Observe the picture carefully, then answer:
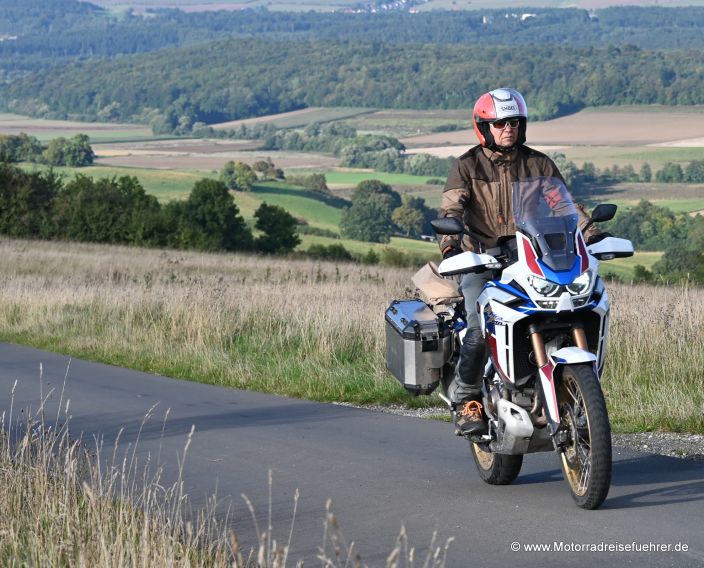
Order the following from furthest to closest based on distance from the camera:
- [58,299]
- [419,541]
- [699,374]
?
[58,299], [699,374], [419,541]

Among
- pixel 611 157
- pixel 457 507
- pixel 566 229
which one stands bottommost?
pixel 611 157

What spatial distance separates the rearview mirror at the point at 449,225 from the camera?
6609 mm

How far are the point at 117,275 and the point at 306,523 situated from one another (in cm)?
2413

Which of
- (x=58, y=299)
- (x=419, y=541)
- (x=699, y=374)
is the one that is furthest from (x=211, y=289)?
(x=419, y=541)

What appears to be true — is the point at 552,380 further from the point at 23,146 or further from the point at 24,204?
the point at 23,146

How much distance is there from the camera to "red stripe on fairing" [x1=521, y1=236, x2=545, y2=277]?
6.45 m

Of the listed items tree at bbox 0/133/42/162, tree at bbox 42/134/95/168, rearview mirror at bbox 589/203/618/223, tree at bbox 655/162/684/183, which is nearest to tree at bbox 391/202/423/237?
tree at bbox 655/162/684/183

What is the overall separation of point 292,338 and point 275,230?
193 feet

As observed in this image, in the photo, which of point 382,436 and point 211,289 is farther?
point 211,289

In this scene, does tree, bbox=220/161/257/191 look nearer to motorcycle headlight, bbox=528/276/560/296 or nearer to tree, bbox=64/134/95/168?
tree, bbox=64/134/95/168

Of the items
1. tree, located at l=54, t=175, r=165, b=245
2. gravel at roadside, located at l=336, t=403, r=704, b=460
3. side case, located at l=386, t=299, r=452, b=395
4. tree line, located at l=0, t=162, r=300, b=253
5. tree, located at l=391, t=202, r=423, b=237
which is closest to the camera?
side case, located at l=386, t=299, r=452, b=395

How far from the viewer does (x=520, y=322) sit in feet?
21.5

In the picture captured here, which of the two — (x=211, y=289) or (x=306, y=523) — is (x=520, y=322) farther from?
(x=211, y=289)

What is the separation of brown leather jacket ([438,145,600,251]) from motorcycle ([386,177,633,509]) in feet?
0.77
